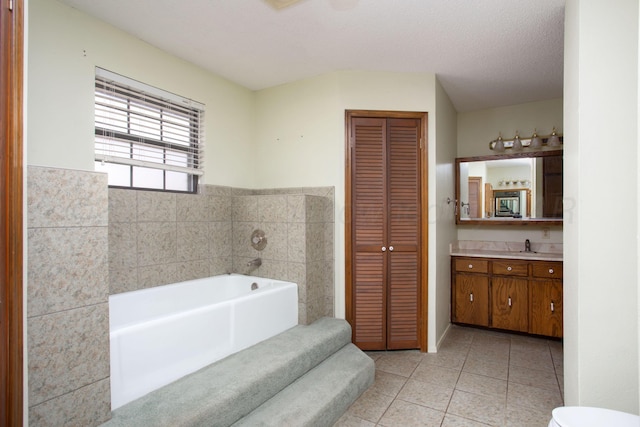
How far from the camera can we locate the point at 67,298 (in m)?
1.39

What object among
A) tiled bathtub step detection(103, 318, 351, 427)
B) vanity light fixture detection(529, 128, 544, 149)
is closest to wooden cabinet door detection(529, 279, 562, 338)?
vanity light fixture detection(529, 128, 544, 149)

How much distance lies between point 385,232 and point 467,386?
4.35ft

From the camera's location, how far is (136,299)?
95.3 inches

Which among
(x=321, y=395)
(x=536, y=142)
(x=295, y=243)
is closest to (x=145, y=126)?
(x=295, y=243)

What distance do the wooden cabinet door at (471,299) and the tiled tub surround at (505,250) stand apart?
10.7 inches

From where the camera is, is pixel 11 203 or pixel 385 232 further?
pixel 385 232

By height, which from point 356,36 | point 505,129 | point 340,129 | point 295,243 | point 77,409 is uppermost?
point 356,36

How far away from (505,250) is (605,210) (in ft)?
8.20

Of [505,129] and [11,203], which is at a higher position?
[505,129]

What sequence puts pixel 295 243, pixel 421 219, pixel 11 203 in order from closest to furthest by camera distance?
pixel 11 203
pixel 295 243
pixel 421 219

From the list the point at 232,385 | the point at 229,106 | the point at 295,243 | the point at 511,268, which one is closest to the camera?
the point at 232,385

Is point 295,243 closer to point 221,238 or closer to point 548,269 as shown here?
point 221,238

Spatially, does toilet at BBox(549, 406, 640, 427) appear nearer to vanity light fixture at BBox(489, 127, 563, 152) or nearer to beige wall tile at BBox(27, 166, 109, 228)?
beige wall tile at BBox(27, 166, 109, 228)

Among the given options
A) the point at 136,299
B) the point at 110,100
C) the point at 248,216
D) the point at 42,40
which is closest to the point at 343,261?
the point at 248,216
